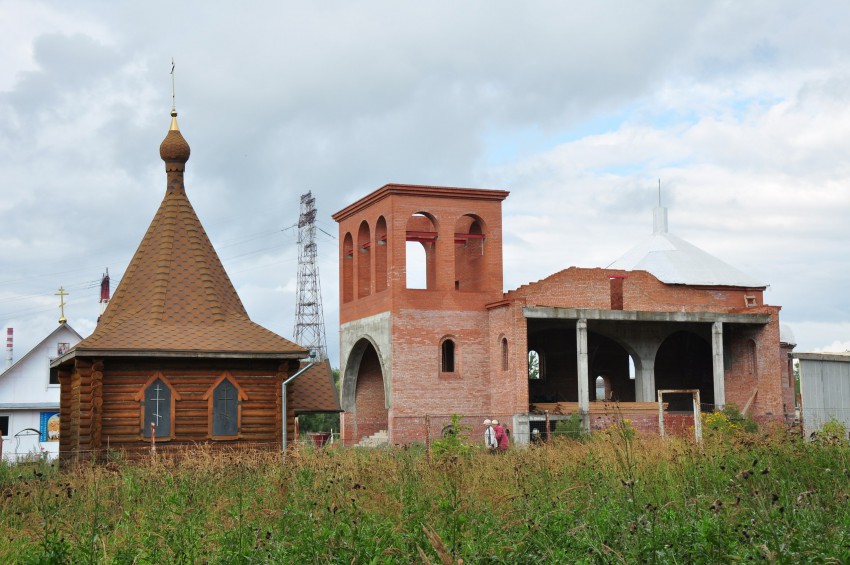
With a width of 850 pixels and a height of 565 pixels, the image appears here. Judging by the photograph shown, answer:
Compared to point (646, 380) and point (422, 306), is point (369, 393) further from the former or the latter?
point (646, 380)

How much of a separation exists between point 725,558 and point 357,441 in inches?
1143

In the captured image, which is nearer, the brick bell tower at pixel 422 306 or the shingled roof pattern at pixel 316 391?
the shingled roof pattern at pixel 316 391

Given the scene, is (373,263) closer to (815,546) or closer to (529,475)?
(529,475)

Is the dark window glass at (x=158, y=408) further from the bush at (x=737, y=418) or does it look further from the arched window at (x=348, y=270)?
the arched window at (x=348, y=270)

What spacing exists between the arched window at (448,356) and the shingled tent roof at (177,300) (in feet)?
41.7

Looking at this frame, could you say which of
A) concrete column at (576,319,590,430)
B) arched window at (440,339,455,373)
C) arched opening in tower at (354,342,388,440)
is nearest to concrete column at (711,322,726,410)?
concrete column at (576,319,590,430)

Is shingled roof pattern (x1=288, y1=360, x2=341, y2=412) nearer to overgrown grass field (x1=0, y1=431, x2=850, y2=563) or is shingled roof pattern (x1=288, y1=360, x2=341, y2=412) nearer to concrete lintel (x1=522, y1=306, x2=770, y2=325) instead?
overgrown grass field (x1=0, y1=431, x2=850, y2=563)

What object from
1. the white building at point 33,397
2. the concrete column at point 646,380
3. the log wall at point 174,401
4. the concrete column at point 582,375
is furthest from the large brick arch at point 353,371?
the log wall at point 174,401

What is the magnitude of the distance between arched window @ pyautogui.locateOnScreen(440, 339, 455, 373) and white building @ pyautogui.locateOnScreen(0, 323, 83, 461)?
47.1 feet

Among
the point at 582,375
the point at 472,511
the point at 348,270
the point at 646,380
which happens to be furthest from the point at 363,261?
the point at 472,511

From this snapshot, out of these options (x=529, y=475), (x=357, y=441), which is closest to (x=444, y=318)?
(x=357, y=441)

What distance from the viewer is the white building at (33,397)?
38.5 metres

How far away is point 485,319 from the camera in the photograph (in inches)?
1321

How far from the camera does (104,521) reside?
9.77m
